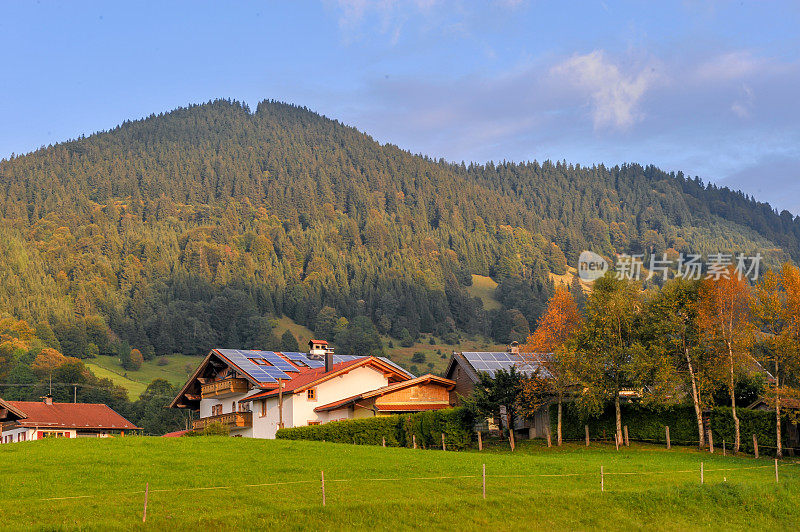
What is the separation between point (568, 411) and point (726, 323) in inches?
501

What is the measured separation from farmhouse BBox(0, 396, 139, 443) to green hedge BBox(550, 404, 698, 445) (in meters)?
39.9

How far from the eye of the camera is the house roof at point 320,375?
7081 centimetres

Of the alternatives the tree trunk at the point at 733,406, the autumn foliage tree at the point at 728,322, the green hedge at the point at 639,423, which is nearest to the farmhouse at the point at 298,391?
the green hedge at the point at 639,423

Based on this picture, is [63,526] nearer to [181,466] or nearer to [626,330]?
[181,466]

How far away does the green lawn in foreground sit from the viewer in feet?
100

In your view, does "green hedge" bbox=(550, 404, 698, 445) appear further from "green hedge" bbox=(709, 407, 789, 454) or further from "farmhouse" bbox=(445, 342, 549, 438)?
"farmhouse" bbox=(445, 342, 549, 438)

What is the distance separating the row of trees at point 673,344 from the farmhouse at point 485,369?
335cm

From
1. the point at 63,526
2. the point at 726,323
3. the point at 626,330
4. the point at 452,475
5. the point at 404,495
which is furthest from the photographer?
the point at 626,330

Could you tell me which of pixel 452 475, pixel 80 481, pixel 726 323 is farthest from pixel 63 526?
pixel 726 323

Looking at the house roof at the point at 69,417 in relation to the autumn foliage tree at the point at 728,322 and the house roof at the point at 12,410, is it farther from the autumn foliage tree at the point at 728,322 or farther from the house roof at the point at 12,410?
the autumn foliage tree at the point at 728,322

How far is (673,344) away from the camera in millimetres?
58156

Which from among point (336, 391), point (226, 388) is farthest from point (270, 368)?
point (336, 391)

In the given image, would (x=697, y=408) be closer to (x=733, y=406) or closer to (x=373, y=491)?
(x=733, y=406)

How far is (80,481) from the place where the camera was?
3741 centimetres
